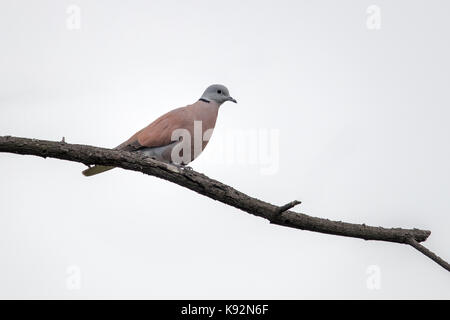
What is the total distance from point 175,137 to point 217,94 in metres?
1.22

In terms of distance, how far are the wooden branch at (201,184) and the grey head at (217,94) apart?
7.36ft

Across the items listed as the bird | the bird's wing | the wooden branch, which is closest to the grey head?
the bird

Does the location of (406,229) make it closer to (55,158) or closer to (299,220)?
(299,220)

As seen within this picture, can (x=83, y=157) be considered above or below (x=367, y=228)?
above

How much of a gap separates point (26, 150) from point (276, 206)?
248 centimetres

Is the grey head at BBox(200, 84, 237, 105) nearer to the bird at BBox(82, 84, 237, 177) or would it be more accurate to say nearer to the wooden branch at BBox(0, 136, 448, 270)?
the bird at BBox(82, 84, 237, 177)

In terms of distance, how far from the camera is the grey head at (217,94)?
8.30 m

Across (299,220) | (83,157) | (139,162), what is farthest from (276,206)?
(83,157)

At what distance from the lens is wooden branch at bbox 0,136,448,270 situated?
19.7ft

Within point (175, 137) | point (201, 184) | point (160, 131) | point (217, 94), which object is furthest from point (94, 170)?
point (217, 94)

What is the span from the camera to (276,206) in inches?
241

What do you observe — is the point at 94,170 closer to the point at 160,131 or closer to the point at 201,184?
the point at 160,131

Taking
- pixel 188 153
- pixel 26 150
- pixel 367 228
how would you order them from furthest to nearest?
pixel 188 153 → pixel 367 228 → pixel 26 150

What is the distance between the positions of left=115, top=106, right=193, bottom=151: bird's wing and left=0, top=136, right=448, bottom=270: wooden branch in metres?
1.13
